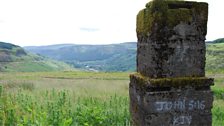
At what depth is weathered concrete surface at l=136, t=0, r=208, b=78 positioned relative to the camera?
156 inches

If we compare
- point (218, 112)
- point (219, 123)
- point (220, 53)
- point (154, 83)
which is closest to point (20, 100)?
point (219, 123)

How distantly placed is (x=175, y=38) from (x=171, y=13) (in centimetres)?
26

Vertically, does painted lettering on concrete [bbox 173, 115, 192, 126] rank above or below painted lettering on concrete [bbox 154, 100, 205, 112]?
below

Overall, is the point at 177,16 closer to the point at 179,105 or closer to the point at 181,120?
the point at 179,105

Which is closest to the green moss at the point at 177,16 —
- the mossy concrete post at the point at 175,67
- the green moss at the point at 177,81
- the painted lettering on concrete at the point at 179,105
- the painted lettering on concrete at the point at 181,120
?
the mossy concrete post at the point at 175,67

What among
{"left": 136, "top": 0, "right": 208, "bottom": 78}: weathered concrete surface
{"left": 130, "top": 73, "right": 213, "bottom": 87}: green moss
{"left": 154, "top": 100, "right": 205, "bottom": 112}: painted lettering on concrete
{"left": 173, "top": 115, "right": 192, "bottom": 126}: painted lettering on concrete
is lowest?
{"left": 173, "top": 115, "right": 192, "bottom": 126}: painted lettering on concrete

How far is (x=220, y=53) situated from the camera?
145 meters

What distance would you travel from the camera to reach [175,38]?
4.02 metres

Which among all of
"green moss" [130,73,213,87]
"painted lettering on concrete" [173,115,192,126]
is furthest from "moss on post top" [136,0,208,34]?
"painted lettering on concrete" [173,115,192,126]

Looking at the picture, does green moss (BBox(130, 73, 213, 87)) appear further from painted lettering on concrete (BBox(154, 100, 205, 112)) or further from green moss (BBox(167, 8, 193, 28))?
green moss (BBox(167, 8, 193, 28))

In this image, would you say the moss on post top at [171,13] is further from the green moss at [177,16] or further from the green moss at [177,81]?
the green moss at [177,81]

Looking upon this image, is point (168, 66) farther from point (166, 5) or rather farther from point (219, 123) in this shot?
point (219, 123)

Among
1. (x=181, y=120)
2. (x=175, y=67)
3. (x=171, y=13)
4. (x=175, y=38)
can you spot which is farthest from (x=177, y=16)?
(x=181, y=120)

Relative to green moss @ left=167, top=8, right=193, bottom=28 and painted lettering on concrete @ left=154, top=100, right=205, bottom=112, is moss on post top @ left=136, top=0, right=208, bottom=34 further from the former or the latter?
painted lettering on concrete @ left=154, top=100, right=205, bottom=112
